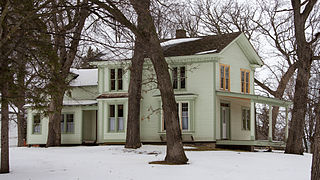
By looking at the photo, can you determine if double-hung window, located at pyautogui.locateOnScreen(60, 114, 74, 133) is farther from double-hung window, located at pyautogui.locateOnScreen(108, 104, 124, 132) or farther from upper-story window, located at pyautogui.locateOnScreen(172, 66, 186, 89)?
upper-story window, located at pyautogui.locateOnScreen(172, 66, 186, 89)

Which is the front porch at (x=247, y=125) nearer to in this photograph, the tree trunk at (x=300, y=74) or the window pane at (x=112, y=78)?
the tree trunk at (x=300, y=74)

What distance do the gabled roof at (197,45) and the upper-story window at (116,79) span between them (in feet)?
11.5

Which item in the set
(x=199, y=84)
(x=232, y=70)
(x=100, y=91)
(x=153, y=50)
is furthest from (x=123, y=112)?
(x=153, y=50)

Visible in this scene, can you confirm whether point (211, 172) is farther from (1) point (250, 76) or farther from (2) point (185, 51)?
(1) point (250, 76)

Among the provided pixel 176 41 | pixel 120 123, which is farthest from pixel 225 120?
pixel 120 123

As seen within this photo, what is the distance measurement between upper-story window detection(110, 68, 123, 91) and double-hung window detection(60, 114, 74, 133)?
168 inches

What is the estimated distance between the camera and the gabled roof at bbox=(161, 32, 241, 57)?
1130 inches

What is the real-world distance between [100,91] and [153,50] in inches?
600

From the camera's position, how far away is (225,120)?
30203 mm

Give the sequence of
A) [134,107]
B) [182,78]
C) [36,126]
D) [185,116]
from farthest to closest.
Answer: [36,126], [182,78], [185,116], [134,107]

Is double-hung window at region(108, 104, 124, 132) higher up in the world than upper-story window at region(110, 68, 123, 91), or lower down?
lower down

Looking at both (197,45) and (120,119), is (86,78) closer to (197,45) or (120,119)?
(120,119)

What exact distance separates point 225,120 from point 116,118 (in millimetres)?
7084

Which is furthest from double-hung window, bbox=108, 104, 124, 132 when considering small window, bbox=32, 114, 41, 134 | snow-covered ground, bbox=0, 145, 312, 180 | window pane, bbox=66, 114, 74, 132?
snow-covered ground, bbox=0, 145, 312, 180
